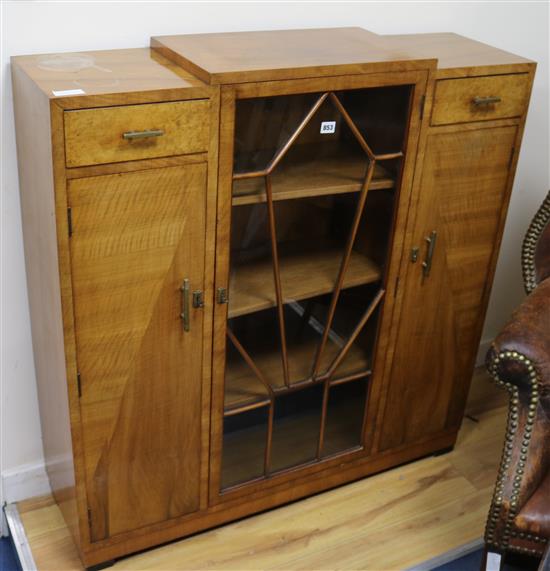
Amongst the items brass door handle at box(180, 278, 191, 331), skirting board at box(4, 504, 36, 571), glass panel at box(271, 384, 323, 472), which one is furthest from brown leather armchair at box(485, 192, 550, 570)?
skirting board at box(4, 504, 36, 571)

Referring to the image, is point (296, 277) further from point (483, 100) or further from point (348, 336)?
point (483, 100)

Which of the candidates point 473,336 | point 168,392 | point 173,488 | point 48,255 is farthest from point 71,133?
point 473,336

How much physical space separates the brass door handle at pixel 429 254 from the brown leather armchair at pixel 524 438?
0.24 meters

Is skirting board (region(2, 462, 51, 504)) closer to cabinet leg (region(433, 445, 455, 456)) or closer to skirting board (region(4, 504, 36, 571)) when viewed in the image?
skirting board (region(4, 504, 36, 571))

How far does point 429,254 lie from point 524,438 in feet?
1.42

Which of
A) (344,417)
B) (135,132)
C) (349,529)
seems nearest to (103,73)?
(135,132)

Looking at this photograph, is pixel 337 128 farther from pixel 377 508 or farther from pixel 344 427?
pixel 377 508

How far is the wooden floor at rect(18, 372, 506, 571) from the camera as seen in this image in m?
1.67

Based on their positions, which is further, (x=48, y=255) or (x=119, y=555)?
(x=119, y=555)

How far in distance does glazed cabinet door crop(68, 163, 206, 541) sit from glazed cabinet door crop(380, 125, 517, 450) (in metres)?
0.49

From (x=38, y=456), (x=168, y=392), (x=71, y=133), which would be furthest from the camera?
(x=38, y=456)

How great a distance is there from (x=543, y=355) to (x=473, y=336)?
482 millimetres

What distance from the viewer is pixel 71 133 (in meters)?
1.21

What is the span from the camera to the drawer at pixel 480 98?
152 cm
